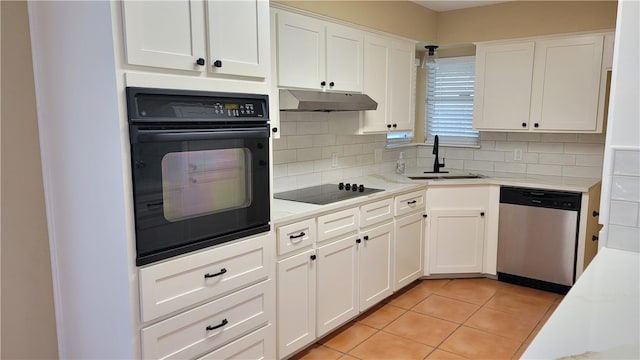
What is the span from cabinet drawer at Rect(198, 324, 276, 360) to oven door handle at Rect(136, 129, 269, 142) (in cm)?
97

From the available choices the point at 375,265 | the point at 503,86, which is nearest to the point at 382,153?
the point at 503,86

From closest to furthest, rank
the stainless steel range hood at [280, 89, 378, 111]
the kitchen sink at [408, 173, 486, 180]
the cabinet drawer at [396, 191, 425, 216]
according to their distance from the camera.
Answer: the stainless steel range hood at [280, 89, 378, 111], the cabinet drawer at [396, 191, 425, 216], the kitchen sink at [408, 173, 486, 180]

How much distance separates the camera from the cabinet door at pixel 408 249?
3.63 meters

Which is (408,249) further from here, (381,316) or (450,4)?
(450,4)

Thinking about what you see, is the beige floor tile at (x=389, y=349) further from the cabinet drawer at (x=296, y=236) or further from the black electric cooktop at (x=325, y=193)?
the black electric cooktop at (x=325, y=193)

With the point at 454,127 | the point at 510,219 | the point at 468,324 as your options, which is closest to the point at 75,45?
the point at 468,324

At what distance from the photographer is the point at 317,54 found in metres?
3.08

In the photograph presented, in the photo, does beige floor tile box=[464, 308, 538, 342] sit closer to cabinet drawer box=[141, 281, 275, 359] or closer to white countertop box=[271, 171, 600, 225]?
white countertop box=[271, 171, 600, 225]

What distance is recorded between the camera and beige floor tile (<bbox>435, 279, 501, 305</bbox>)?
3.75 metres

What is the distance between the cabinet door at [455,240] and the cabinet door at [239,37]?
7.75 feet

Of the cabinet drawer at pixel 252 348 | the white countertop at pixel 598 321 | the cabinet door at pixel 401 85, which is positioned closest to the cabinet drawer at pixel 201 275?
the cabinet drawer at pixel 252 348

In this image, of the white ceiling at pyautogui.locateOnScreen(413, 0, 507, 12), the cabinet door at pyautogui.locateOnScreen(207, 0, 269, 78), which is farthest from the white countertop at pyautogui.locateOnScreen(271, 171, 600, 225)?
the white ceiling at pyautogui.locateOnScreen(413, 0, 507, 12)

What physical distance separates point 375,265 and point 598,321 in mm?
2262

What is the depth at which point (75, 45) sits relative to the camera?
5.77 ft
